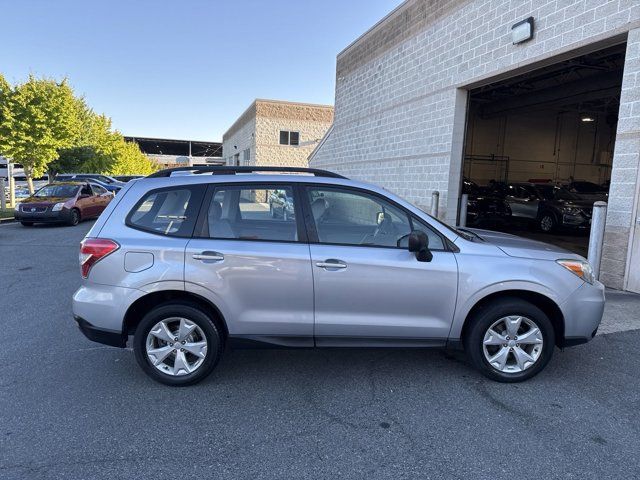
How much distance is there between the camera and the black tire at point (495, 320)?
3.84 m

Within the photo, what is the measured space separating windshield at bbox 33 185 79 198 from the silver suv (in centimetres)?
1435

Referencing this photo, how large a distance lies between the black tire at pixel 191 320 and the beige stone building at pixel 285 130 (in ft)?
98.1

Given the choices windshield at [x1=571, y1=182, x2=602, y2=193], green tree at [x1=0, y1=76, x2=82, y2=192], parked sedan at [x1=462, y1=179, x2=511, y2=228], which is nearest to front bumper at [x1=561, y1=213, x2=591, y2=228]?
parked sedan at [x1=462, y1=179, x2=511, y2=228]

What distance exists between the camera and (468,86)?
10688mm

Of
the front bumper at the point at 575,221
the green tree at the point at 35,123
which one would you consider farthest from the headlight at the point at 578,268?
the green tree at the point at 35,123

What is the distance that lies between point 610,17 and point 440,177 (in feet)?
16.5

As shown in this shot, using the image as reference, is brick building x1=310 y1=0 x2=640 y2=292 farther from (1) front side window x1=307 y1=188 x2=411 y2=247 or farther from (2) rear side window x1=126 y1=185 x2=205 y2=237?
(2) rear side window x1=126 y1=185 x2=205 y2=237

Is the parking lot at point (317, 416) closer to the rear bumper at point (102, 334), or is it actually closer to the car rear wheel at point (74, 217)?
the rear bumper at point (102, 334)

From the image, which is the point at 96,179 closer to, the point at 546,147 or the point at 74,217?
the point at 74,217

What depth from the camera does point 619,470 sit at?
9.27ft

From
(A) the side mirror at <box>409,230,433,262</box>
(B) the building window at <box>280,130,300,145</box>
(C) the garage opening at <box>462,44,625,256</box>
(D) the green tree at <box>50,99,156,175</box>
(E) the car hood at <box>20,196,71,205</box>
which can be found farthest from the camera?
(B) the building window at <box>280,130,300,145</box>

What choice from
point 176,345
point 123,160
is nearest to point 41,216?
point 176,345

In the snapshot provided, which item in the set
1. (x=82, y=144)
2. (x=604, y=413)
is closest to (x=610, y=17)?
(x=604, y=413)

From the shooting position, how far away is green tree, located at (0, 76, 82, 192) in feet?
64.5
